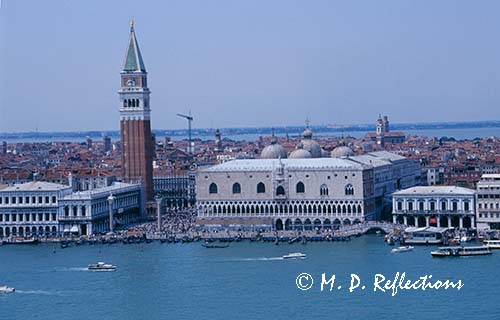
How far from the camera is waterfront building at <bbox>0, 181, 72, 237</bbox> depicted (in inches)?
882

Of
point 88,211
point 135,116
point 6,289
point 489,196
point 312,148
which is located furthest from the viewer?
point 312,148

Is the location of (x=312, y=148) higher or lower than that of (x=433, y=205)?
higher

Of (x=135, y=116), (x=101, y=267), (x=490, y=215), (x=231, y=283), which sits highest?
(x=135, y=116)

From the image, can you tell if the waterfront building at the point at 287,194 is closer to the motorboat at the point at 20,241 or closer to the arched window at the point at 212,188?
the arched window at the point at 212,188

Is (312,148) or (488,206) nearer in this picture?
(488,206)

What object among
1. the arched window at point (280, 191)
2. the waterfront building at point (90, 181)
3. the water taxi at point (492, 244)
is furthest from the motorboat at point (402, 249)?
the waterfront building at point (90, 181)

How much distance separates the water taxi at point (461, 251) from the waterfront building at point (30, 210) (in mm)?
7152

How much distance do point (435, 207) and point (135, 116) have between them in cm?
641

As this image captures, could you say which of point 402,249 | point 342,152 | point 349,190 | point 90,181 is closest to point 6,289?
point 402,249

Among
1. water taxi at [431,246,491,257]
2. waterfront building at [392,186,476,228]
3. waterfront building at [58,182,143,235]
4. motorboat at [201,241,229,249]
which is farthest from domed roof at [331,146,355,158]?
water taxi at [431,246,491,257]

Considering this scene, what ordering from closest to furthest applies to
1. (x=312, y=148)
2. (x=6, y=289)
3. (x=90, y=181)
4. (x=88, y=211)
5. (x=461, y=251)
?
(x=6, y=289)
(x=461, y=251)
(x=88, y=211)
(x=312, y=148)
(x=90, y=181)

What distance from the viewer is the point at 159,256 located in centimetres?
1938

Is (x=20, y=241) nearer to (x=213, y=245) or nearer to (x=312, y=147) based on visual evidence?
(x=213, y=245)
